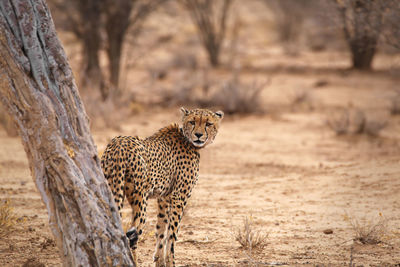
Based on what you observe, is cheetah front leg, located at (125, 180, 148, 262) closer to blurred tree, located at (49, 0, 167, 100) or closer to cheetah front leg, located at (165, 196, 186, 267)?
cheetah front leg, located at (165, 196, 186, 267)

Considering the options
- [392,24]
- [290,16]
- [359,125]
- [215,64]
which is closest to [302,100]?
[359,125]

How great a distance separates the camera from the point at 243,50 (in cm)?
2564

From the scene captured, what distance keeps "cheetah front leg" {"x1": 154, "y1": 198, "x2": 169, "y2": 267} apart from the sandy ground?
17 cm

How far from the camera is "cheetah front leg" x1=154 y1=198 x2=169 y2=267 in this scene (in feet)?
13.9

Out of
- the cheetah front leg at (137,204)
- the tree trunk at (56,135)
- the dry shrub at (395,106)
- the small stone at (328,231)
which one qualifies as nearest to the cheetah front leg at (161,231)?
the cheetah front leg at (137,204)

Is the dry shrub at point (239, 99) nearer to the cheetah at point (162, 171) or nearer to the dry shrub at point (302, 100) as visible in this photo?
the dry shrub at point (302, 100)

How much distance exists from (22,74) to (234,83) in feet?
32.3

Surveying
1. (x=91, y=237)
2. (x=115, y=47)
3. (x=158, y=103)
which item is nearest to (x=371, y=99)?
(x=158, y=103)

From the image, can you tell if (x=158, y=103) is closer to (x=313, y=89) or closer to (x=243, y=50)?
(x=313, y=89)

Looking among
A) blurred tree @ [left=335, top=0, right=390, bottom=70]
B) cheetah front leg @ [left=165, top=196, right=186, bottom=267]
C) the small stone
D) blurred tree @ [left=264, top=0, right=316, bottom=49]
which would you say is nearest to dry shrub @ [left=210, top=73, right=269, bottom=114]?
blurred tree @ [left=335, top=0, right=390, bottom=70]

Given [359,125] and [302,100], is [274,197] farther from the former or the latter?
[302,100]

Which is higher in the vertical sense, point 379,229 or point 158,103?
point 158,103

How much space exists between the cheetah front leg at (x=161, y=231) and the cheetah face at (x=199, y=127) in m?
0.55

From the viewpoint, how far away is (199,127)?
14.5 ft
